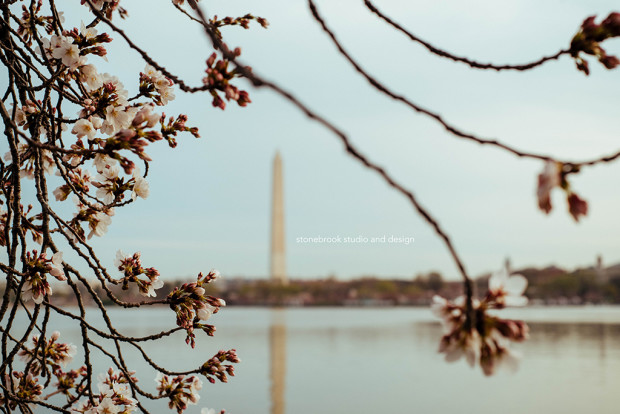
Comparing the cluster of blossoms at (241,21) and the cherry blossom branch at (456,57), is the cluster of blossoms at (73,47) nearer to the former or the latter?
the cluster of blossoms at (241,21)

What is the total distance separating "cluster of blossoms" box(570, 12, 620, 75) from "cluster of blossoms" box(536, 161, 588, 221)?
0.24 m

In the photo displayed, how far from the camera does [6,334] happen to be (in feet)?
3.88

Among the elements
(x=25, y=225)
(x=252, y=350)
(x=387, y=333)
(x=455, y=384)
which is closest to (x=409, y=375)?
(x=455, y=384)

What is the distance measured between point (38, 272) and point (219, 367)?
0.41 meters

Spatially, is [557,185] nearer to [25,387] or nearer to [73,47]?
[73,47]

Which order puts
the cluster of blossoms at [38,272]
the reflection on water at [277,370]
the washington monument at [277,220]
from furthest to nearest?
the washington monument at [277,220], the reflection on water at [277,370], the cluster of blossoms at [38,272]

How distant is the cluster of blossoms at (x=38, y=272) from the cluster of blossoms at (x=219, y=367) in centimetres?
35

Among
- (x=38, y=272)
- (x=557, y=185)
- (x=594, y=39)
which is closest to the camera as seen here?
(x=557, y=185)

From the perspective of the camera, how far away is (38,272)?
110 centimetres

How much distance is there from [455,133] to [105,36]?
999 millimetres

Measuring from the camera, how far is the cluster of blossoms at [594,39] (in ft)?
2.04

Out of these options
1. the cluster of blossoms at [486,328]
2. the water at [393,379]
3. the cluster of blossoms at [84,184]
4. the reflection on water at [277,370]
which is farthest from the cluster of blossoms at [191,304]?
the reflection on water at [277,370]

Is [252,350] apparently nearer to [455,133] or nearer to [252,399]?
[252,399]

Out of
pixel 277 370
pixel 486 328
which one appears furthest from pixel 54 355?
pixel 277 370
